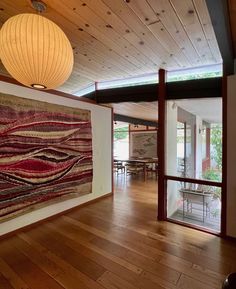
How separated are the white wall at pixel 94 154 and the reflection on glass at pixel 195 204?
151 cm

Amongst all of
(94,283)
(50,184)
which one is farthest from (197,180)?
(50,184)

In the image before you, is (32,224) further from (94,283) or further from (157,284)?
(157,284)

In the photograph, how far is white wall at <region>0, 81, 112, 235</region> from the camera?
257cm

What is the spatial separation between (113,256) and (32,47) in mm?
2089

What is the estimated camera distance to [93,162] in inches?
151

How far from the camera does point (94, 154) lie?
12.7 feet

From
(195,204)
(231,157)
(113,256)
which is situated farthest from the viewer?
(195,204)

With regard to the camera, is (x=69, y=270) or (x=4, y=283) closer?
(x=4, y=283)

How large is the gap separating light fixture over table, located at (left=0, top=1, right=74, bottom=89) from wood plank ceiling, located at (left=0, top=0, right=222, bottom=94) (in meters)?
0.59

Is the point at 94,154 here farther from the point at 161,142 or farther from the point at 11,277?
the point at 11,277

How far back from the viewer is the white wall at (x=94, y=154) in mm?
2572

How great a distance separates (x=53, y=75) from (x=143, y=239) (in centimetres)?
219

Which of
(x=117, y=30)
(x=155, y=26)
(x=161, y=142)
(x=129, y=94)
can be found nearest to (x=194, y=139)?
(x=161, y=142)

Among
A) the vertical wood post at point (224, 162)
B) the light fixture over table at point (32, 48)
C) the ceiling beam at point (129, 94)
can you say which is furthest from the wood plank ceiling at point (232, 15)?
the ceiling beam at point (129, 94)
